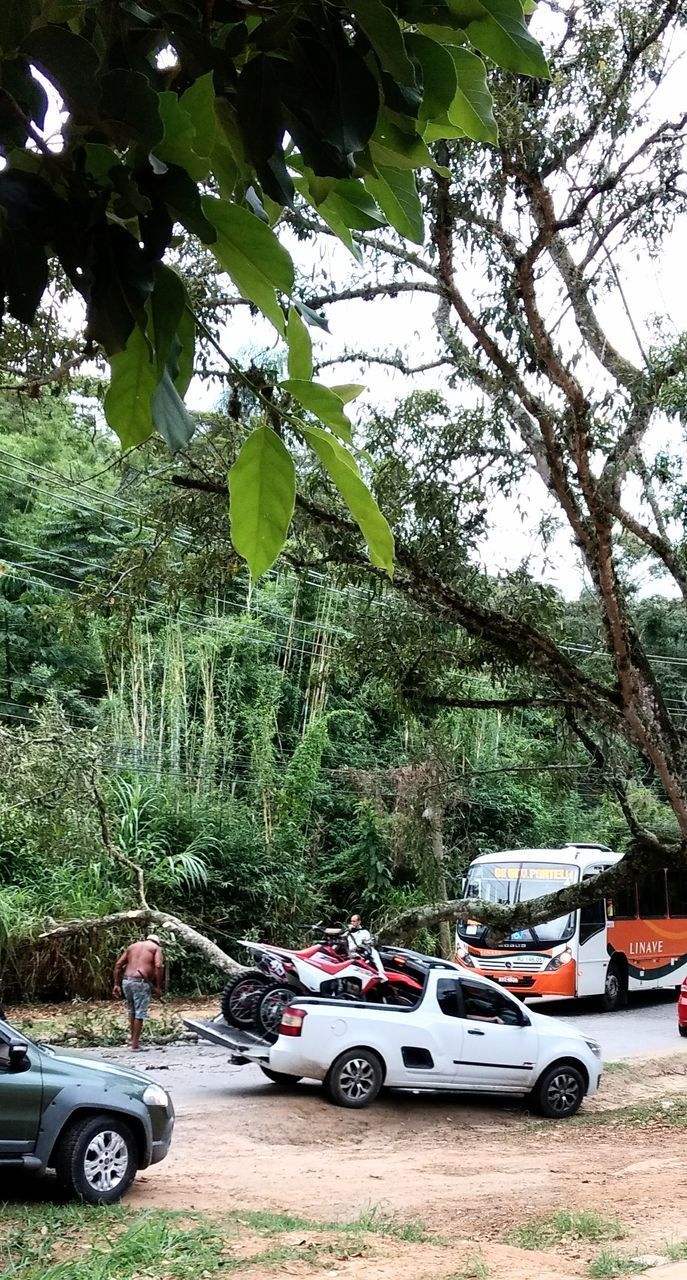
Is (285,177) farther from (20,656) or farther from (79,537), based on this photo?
(20,656)

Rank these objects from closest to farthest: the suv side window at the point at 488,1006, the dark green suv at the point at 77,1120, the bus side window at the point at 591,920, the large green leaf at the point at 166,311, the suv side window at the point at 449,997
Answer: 1. the large green leaf at the point at 166,311
2. the dark green suv at the point at 77,1120
3. the suv side window at the point at 449,997
4. the suv side window at the point at 488,1006
5. the bus side window at the point at 591,920

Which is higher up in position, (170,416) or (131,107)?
(131,107)

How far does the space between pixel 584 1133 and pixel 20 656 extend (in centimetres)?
1348

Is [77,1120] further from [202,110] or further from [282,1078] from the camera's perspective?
[202,110]

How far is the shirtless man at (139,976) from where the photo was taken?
1288 cm

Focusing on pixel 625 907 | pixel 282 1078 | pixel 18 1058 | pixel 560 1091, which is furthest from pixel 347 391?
pixel 625 907

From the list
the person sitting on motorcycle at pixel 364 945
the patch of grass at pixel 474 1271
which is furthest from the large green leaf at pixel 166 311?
the person sitting on motorcycle at pixel 364 945

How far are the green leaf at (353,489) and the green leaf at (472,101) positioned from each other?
300mm

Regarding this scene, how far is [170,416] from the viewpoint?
88cm

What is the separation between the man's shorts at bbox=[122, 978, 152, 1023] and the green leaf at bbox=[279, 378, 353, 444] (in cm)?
1276

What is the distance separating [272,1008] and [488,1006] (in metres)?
2.34

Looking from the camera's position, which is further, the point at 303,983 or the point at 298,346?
the point at 303,983

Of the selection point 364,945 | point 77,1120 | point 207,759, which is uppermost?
point 207,759

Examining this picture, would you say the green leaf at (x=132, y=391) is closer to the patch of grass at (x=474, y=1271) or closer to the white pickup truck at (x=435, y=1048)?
the patch of grass at (x=474, y=1271)
